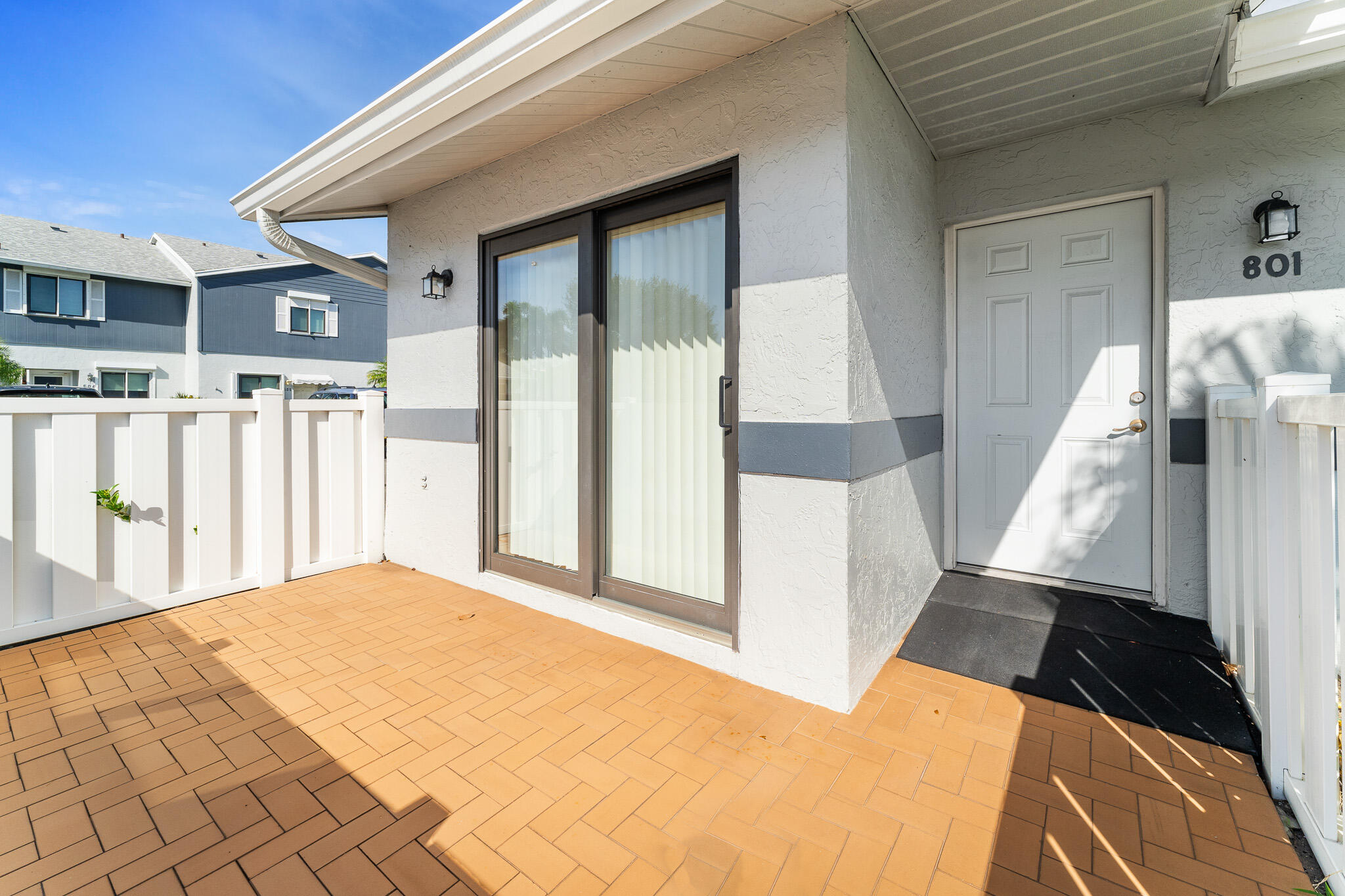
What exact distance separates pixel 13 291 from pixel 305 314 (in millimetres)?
6075

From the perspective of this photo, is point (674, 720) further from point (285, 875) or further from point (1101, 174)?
point (1101, 174)

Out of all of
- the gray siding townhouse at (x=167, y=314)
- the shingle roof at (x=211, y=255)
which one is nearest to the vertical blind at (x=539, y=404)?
the gray siding townhouse at (x=167, y=314)

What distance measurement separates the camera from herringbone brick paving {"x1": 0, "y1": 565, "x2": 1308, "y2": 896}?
1.42m

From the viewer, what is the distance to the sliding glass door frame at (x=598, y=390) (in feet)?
8.24

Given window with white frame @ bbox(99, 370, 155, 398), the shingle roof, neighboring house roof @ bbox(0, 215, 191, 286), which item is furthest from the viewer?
the shingle roof

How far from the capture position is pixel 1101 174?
9.89 feet

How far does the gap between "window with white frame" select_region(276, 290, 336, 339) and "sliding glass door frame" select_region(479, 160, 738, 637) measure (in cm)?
1693

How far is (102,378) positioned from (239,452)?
678 inches

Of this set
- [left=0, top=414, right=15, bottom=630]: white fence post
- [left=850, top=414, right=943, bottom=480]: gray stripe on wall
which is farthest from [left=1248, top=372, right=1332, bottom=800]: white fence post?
[left=0, top=414, right=15, bottom=630]: white fence post

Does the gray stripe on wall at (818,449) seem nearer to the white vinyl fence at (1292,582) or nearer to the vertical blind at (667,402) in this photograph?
the vertical blind at (667,402)

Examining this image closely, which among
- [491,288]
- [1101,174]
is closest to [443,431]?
[491,288]

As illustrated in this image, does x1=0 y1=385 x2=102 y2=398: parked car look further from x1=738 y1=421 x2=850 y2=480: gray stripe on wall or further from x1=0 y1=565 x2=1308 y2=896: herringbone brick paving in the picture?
x1=738 y1=421 x2=850 y2=480: gray stripe on wall

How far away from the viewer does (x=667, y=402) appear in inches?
113

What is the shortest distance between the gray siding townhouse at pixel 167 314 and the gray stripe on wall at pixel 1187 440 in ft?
54.7
